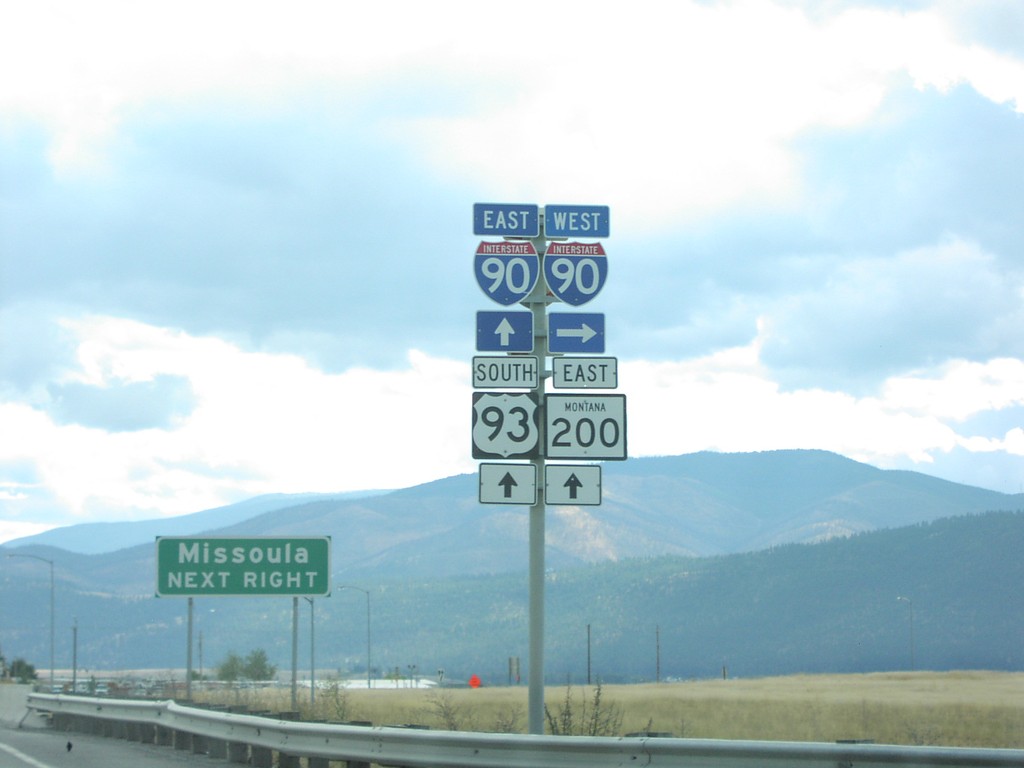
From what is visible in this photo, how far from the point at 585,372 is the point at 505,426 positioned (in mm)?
1100

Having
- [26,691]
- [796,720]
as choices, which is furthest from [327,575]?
[796,720]

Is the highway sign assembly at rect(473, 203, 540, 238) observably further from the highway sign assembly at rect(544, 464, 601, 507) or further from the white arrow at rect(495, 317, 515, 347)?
the highway sign assembly at rect(544, 464, 601, 507)

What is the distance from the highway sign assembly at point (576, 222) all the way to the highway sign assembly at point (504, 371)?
1.65m

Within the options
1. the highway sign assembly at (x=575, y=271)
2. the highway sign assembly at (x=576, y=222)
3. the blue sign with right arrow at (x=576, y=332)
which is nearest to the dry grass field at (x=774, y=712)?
the blue sign with right arrow at (x=576, y=332)

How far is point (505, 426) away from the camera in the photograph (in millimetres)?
15492

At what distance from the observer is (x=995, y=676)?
11356cm

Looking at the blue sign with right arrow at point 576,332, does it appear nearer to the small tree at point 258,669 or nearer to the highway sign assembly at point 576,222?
the highway sign assembly at point 576,222

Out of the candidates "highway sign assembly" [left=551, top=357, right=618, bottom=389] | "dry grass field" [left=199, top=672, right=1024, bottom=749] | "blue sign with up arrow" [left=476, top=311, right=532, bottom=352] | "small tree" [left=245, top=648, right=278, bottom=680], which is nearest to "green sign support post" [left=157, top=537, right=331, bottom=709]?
"dry grass field" [left=199, top=672, right=1024, bottom=749]

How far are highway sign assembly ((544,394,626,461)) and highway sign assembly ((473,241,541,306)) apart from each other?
137 centimetres

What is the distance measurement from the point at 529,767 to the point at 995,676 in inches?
4391

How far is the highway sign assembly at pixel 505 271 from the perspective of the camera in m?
16.0

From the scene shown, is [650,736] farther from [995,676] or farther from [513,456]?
[995,676]

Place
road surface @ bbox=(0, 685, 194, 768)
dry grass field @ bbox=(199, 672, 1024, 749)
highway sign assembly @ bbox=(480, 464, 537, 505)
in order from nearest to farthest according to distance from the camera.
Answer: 1. highway sign assembly @ bbox=(480, 464, 537, 505)
2. road surface @ bbox=(0, 685, 194, 768)
3. dry grass field @ bbox=(199, 672, 1024, 749)

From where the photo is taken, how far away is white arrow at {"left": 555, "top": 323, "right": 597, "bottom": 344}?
15.9m
